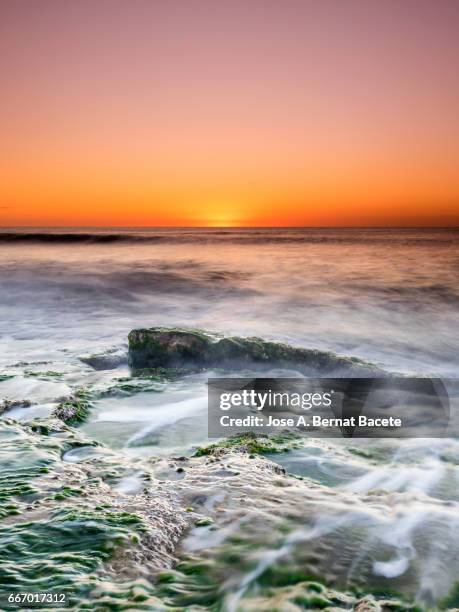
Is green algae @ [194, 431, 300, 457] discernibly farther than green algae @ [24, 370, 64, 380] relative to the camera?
No

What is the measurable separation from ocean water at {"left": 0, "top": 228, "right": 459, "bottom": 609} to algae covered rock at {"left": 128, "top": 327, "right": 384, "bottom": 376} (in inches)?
20.6

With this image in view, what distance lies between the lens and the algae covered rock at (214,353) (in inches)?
260

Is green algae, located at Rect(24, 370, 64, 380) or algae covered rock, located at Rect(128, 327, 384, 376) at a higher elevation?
algae covered rock, located at Rect(128, 327, 384, 376)

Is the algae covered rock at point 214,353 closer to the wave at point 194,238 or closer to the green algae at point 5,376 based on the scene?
the green algae at point 5,376

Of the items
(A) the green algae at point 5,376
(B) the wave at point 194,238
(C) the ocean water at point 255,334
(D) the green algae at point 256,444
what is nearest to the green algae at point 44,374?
(C) the ocean water at point 255,334

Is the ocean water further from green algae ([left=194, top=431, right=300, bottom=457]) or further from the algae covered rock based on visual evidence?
the algae covered rock

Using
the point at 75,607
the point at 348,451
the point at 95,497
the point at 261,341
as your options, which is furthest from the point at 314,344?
the point at 75,607

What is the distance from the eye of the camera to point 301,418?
16.1 feet

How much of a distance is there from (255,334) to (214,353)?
4180 millimetres

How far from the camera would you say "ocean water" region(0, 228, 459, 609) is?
291cm

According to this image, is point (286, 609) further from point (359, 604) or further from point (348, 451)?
point (348, 451)

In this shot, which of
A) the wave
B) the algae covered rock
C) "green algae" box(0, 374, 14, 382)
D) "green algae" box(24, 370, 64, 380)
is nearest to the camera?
"green algae" box(0, 374, 14, 382)

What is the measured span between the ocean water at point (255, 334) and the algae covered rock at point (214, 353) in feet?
1.72

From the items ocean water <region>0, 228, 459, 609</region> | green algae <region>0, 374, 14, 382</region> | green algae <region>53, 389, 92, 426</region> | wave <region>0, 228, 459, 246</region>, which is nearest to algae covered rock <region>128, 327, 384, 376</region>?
ocean water <region>0, 228, 459, 609</region>
